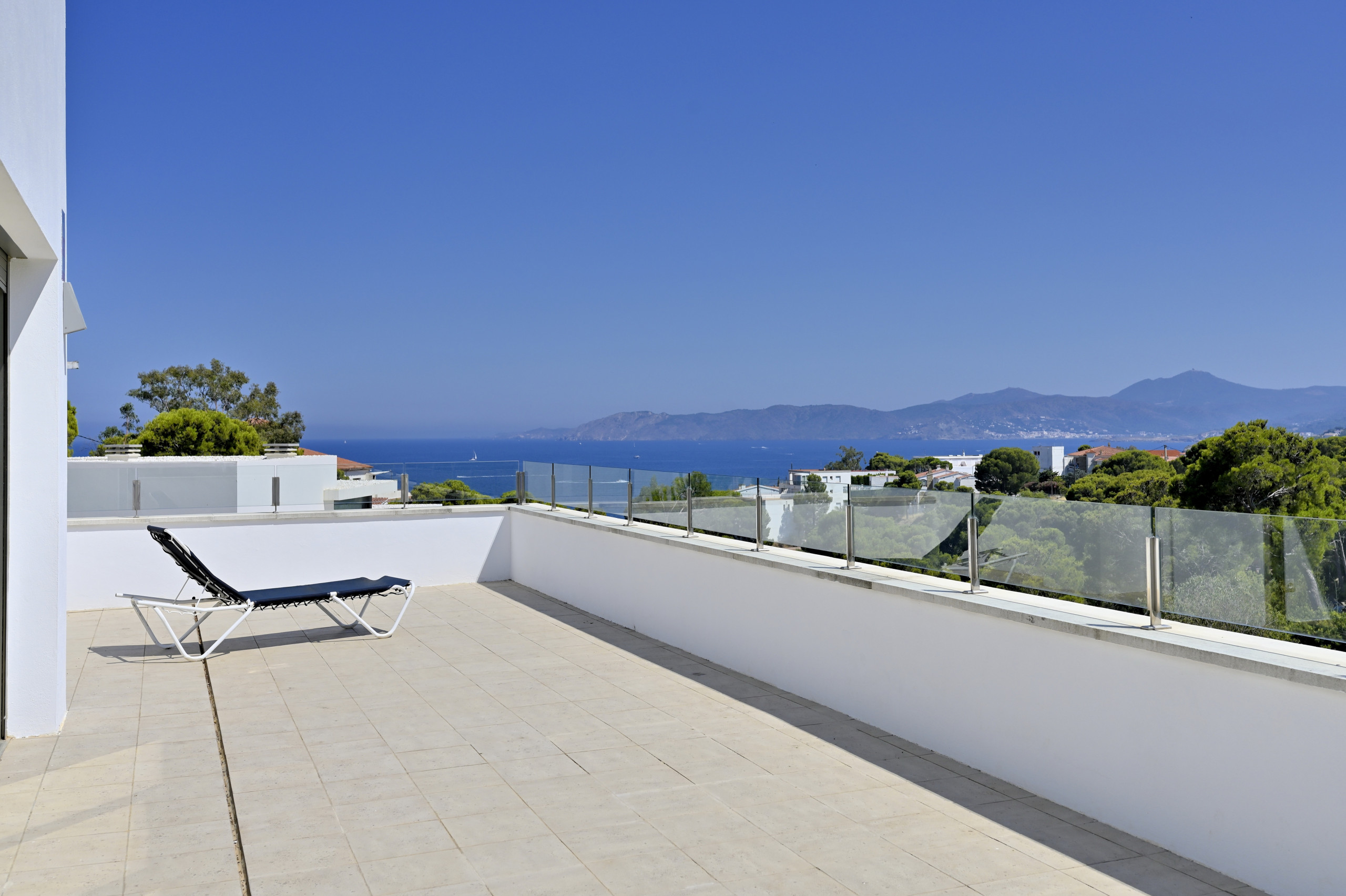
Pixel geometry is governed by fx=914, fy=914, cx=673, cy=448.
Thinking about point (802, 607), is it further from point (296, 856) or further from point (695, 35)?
point (695, 35)

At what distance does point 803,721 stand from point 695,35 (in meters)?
51.5

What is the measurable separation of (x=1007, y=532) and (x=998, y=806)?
1.39 m

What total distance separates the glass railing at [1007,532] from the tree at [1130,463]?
10.2 m

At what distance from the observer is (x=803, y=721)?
5.27m

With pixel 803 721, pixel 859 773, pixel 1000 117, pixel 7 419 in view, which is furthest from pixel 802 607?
pixel 1000 117

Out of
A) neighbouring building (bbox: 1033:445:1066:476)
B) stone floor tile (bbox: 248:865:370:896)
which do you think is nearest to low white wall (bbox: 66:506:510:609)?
stone floor tile (bbox: 248:865:370:896)

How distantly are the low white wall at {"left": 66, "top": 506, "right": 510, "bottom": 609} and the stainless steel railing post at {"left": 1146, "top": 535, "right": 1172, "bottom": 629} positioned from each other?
8652mm

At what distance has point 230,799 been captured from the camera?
4.05 metres

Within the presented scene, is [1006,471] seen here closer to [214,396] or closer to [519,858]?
[519,858]

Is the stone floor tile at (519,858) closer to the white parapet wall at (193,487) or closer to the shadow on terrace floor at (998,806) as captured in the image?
the shadow on terrace floor at (998,806)

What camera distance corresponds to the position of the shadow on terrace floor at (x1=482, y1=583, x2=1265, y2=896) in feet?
10.5

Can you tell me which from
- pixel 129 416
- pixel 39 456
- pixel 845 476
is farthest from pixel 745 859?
pixel 129 416

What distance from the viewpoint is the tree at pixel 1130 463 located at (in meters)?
16.3

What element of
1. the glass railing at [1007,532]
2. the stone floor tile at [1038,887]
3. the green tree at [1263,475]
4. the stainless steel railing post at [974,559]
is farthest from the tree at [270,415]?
the stone floor tile at [1038,887]
